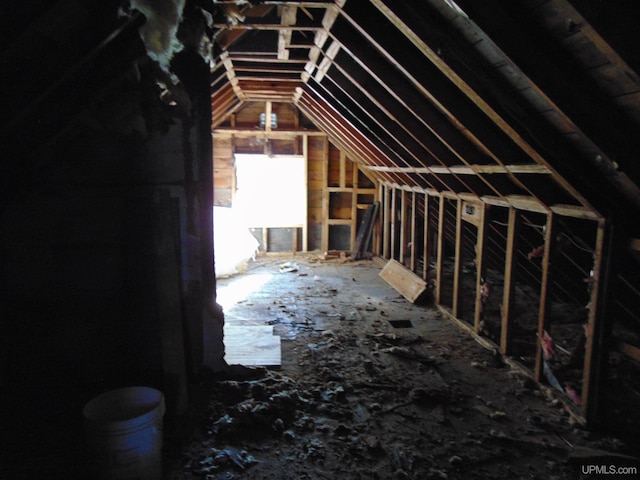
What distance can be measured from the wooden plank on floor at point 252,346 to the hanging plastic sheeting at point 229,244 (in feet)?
8.15

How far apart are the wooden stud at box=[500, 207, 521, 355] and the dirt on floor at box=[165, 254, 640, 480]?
0.64 ft

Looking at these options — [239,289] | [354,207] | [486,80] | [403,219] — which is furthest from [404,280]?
[486,80]

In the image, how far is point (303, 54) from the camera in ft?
15.4

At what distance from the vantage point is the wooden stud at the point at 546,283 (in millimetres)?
3121

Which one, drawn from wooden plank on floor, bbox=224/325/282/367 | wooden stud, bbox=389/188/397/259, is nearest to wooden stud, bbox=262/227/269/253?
wooden stud, bbox=389/188/397/259

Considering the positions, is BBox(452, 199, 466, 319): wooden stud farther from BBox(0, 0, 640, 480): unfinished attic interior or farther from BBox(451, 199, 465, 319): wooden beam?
BBox(0, 0, 640, 480): unfinished attic interior

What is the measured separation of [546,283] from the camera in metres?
3.20

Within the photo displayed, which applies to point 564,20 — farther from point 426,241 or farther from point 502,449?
point 426,241

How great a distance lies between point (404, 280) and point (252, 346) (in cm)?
286

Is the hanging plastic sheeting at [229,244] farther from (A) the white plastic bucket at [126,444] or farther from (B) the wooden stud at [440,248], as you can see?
(A) the white plastic bucket at [126,444]

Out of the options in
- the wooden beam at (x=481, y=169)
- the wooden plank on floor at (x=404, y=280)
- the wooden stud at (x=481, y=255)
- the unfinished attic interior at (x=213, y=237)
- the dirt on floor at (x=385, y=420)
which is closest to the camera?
the unfinished attic interior at (x=213, y=237)

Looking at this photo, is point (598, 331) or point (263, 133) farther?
point (263, 133)

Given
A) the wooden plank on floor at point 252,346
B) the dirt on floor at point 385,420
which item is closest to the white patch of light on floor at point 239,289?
the wooden plank on floor at point 252,346

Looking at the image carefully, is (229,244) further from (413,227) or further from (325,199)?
(413,227)
